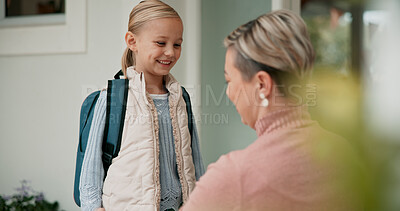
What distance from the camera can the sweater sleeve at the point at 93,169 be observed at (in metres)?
1.76

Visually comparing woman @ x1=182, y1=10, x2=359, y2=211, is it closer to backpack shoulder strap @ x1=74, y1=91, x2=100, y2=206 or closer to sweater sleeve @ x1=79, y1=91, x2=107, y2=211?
sweater sleeve @ x1=79, y1=91, x2=107, y2=211

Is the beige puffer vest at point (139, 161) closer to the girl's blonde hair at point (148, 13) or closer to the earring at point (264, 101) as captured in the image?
the girl's blonde hair at point (148, 13)

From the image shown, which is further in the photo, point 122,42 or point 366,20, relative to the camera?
point 122,42

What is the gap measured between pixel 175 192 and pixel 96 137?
395 mm

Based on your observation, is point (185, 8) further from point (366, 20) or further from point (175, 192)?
point (366, 20)

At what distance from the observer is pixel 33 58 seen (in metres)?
3.63

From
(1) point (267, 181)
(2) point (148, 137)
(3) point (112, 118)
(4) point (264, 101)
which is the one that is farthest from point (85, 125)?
(1) point (267, 181)

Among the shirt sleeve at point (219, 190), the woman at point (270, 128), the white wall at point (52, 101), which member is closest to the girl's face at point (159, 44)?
the woman at point (270, 128)

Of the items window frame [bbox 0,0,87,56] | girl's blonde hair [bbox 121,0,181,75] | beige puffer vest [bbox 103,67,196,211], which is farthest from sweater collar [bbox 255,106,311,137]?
window frame [bbox 0,0,87,56]

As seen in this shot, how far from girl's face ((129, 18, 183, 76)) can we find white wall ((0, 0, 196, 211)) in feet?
4.37

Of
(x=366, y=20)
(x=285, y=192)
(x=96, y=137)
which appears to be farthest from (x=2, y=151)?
(x=366, y=20)

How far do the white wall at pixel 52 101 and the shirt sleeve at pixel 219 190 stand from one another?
7.66 ft

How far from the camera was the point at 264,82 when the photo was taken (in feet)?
3.14

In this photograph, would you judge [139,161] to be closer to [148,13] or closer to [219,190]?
[148,13]
